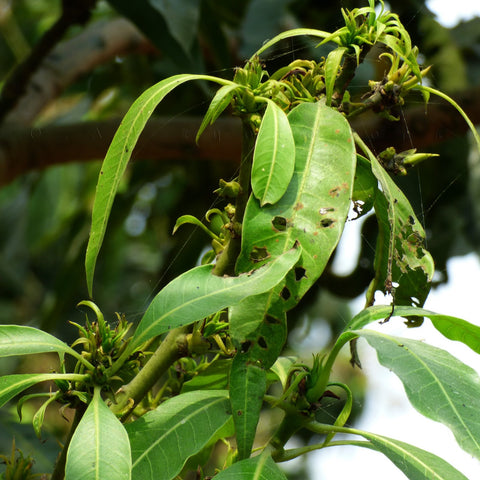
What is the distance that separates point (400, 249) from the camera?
0.45m

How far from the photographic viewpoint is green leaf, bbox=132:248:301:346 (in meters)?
0.35

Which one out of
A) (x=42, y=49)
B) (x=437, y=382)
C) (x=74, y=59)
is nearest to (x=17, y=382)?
(x=437, y=382)

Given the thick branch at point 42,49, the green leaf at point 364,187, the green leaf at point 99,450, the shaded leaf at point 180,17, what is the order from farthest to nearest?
the thick branch at point 42,49
the shaded leaf at point 180,17
the green leaf at point 364,187
the green leaf at point 99,450

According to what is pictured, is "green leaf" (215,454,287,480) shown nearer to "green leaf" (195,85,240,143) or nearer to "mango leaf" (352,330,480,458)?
"mango leaf" (352,330,480,458)

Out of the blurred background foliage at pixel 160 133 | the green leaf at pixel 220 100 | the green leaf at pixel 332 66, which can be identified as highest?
the green leaf at pixel 332 66

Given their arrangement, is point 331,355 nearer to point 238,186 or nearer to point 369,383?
point 238,186

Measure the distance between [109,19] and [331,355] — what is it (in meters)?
1.75

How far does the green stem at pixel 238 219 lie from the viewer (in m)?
0.41

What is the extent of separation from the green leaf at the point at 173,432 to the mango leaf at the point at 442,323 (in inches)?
4.1

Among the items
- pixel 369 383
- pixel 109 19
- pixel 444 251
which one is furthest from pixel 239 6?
pixel 369 383

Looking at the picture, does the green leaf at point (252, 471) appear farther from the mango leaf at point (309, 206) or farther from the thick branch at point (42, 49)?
the thick branch at point (42, 49)

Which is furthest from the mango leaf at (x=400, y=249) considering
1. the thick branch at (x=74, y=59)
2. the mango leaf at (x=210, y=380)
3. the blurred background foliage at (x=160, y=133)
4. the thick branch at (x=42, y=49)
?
the thick branch at (x=74, y=59)

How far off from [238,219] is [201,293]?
0.06m

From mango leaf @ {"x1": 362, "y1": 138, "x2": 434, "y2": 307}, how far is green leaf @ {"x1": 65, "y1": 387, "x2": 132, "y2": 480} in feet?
0.61
